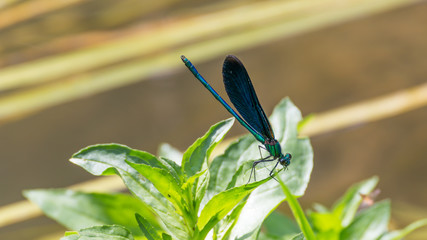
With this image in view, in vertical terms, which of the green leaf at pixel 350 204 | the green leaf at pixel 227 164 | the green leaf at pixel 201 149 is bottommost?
the green leaf at pixel 350 204

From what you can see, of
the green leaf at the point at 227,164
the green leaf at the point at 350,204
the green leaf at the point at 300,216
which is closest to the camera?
the green leaf at the point at 300,216

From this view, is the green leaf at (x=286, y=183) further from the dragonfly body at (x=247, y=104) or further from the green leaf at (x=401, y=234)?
the green leaf at (x=401, y=234)

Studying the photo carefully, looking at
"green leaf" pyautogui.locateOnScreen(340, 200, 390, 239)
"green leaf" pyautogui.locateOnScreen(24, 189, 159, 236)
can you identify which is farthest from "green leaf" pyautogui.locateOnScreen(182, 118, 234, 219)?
"green leaf" pyautogui.locateOnScreen(340, 200, 390, 239)

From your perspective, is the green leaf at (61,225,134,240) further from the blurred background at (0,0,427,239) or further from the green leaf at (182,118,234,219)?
the blurred background at (0,0,427,239)

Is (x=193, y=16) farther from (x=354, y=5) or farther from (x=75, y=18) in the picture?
(x=354, y=5)

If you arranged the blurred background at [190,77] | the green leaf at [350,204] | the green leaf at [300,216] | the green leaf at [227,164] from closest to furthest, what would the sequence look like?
the green leaf at [300,216] < the green leaf at [227,164] < the green leaf at [350,204] < the blurred background at [190,77]

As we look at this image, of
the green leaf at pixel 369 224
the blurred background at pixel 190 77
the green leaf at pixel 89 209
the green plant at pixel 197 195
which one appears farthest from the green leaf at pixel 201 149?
the blurred background at pixel 190 77

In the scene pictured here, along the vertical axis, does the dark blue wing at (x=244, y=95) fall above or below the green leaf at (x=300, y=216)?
above
